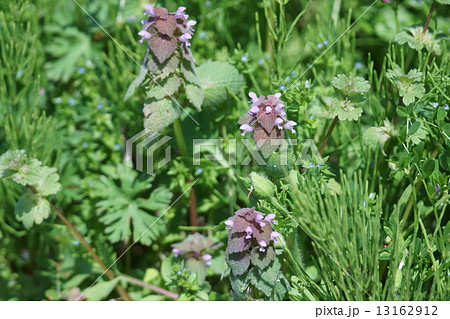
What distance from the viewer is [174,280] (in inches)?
64.4

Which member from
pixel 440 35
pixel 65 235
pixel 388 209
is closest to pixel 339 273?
pixel 388 209

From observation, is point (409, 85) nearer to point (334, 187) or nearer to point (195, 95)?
point (334, 187)

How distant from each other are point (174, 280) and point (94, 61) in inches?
45.5

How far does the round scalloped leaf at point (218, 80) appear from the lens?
1813mm

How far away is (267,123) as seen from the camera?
1423mm

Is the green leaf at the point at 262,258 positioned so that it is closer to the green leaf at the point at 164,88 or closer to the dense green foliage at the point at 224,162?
the dense green foliage at the point at 224,162

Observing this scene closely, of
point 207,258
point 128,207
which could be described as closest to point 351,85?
point 207,258

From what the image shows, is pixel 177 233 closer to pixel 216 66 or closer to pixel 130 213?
pixel 130 213

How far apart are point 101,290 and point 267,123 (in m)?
0.88

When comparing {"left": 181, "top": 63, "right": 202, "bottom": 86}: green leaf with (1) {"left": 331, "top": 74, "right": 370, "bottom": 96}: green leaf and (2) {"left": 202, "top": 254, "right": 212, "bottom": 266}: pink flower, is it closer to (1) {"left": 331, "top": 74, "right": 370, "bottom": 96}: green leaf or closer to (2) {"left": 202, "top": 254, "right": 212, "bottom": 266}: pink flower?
(1) {"left": 331, "top": 74, "right": 370, "bottom": 96}: green leaf

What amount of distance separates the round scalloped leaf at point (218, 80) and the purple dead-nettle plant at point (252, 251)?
0.57m

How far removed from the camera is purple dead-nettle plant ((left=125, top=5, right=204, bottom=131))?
157 centimetres

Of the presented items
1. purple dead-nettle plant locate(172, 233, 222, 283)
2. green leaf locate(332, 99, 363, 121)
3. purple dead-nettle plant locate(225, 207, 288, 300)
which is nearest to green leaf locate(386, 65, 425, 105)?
green leaf locate(332, 99, 363, 121)
